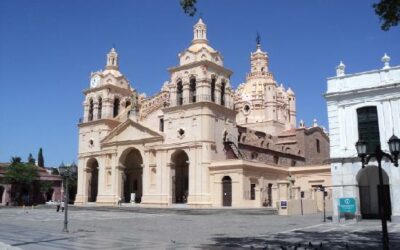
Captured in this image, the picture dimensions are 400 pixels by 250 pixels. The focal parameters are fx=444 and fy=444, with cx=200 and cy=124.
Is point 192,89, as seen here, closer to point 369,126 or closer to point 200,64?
point 200,64

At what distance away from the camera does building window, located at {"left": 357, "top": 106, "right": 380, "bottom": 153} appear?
23.7 metres

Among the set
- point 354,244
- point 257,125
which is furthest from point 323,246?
point 257,125

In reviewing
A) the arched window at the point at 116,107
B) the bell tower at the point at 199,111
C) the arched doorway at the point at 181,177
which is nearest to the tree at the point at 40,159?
the arched window at the point at 116,107

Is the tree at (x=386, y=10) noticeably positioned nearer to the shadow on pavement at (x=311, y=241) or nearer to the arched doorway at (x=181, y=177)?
the shadow on pavement at (x=311, y=241)

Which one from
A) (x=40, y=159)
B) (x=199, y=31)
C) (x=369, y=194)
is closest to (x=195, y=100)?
(x=199, y=31)

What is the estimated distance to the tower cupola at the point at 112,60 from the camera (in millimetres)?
56781

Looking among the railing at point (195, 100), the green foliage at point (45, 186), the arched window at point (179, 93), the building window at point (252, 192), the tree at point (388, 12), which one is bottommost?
the building window at point (252, 192)

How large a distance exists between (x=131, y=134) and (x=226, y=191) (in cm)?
1381

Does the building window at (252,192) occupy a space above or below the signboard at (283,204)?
above

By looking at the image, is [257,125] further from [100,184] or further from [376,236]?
[376,236]

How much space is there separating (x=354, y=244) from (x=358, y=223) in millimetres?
9270

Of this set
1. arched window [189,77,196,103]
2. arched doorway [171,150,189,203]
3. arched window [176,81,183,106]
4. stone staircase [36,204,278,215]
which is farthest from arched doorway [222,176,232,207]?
arched window [176,81,183,106]

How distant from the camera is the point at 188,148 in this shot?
142 ft

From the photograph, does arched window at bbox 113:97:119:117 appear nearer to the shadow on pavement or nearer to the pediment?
the pediment
